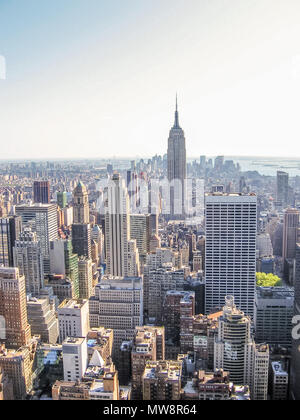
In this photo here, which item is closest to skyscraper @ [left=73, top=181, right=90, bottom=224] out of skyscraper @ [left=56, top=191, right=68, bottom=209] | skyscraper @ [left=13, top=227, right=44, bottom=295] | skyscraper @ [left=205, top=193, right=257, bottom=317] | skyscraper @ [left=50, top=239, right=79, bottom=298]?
skyscraper @ [left=56, top=191, right=68, bottom=209]

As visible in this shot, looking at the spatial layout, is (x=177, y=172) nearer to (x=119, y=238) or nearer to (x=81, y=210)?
(x=119, y=238)

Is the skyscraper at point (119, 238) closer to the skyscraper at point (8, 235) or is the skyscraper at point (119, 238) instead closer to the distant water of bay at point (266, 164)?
the skyscraper at point (8, 235)

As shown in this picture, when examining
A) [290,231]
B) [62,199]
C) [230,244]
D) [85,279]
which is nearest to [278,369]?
[230,244]

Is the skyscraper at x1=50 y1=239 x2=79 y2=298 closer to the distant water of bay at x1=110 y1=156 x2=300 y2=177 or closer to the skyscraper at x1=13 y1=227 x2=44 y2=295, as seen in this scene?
the skyscraper at x1=13 y1=227 x2=44 y2=295

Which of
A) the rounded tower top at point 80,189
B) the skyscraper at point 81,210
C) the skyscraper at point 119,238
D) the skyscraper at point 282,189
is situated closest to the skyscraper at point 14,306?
the rounded tower top at point 80,189
